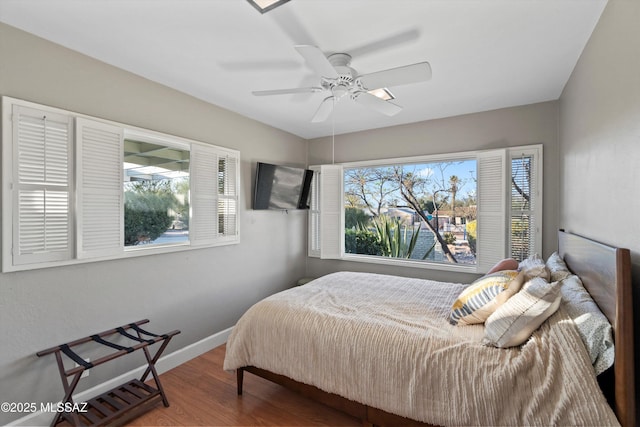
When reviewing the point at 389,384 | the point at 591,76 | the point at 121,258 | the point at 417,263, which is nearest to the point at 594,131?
the point at 591,76

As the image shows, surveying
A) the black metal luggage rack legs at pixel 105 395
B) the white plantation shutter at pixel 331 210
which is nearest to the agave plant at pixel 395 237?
the white plantation shutter at pixel 331 210

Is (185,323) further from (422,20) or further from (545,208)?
(545,208)

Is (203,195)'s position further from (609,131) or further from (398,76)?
(609,131)

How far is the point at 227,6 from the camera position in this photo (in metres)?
1.61

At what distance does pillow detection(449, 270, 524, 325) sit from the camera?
1765 millimetres

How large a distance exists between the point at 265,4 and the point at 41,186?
1831mm

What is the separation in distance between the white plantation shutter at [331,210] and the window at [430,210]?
14 mm

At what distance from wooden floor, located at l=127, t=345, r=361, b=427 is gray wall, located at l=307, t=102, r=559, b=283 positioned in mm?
1997

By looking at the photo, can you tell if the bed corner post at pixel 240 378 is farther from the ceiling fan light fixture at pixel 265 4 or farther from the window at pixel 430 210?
the ceiling fan light fixture at pixel 265 4

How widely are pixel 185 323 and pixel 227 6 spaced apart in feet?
8.65

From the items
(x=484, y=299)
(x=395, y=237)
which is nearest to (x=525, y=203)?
(x=395, y=237)

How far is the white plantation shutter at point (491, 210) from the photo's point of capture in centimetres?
308

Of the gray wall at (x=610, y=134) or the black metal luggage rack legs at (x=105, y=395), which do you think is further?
the black metal luggage rack legs at (x=105, y=395)

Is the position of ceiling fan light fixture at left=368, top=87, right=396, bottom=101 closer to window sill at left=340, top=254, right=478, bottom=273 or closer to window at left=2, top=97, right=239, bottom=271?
window at left=2, top=97, right=239, bottom=271
